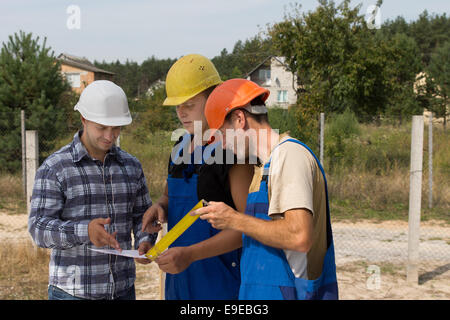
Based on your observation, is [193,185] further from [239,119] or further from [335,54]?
[335,54]

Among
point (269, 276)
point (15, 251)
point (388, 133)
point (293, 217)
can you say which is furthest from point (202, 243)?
point (388, 133)

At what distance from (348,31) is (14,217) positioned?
403 inches

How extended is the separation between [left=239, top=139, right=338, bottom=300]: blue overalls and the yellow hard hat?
2.75 ft

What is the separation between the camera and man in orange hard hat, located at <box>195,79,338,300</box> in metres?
1.72

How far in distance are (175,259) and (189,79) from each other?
91cm

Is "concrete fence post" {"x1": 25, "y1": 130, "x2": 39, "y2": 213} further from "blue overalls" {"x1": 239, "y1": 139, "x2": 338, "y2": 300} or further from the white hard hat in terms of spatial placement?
"blue overalls" {"x1": 239, "y1": 139, "x2": 338, "y2": 300}

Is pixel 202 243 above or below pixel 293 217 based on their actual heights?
below

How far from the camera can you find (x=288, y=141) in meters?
1.83

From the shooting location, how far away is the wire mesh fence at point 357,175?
9.12 metres

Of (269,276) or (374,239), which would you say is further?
(374,239)

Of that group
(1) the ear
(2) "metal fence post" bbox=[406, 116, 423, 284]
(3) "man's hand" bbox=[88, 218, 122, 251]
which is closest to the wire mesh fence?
(2) "metal fence post" bbox=[406, 116, 423, 284]

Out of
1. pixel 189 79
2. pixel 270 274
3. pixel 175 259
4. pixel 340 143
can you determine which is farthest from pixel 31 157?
pixel 340 143

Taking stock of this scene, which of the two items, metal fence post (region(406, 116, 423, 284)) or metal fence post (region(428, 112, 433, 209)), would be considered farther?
metal fence post (region(428, 112, 433, 209))

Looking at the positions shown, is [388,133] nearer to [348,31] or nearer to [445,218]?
[445,218]
